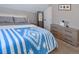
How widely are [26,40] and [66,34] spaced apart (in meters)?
0.55

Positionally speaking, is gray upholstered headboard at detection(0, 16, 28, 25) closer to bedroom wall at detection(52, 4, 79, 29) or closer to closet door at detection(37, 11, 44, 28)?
closet door at detection(37, 11, 44, 28)

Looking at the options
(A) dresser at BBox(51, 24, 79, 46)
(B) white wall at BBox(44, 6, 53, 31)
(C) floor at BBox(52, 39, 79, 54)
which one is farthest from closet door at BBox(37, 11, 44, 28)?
(C) floor at BBox(52, 39, 79, 54)

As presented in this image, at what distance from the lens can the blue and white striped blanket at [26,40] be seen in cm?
127

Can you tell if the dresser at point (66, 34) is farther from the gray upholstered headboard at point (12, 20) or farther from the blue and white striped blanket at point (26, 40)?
the gray upholstered headboard at point (12, 20)

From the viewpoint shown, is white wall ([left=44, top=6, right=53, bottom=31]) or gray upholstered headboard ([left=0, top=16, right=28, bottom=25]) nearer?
gray upholstered headboard ([left=0, top=16, right=28, bottom=25])

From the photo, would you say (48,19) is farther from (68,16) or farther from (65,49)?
(65,49)

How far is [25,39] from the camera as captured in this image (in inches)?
53.9

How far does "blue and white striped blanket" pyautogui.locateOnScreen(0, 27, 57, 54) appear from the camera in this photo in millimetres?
1271

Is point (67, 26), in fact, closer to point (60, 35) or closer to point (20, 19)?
point (60, 35)

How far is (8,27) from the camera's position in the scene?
1.27m
